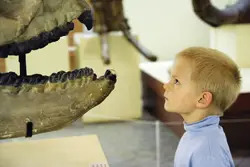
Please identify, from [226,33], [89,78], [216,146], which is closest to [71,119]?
[89,78]

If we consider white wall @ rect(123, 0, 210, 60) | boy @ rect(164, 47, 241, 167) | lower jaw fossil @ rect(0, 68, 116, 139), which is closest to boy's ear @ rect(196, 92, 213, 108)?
boy @ rect(164, 47, 241, 167)

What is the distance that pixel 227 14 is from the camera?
134 inches

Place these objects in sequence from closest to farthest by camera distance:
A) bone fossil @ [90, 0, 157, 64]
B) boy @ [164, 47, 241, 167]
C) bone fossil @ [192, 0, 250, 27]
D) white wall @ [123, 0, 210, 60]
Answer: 1. boy @ [164, 47, 241, 167]
2. bone fossil @ [192, 0, 250, 27]
3. bone fossil @ [90, 0, 157, 64]
4. white wall @ [123, 0, 210, 60]

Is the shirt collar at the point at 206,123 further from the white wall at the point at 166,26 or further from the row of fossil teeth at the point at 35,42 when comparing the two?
the white wall at the point at 166,26

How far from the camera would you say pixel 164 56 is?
188 inches

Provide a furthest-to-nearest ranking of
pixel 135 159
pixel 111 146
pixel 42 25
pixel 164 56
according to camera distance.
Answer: pixel 164 56, pixel 111 146, pixel 135 159, pixel 42 25

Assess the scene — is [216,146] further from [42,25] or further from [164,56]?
[164,56]

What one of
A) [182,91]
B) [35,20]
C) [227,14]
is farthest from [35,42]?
[227,14]

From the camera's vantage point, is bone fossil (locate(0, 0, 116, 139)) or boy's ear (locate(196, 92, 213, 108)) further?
boy's ear (locate(196, 92, 213, 108))

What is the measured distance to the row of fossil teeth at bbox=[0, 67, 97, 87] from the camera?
3.27 ft

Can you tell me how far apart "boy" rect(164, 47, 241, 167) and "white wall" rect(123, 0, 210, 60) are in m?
3.35

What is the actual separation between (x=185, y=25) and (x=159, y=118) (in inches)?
54.1

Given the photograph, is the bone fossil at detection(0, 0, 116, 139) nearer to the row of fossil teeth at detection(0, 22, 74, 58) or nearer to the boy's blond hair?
the row of fossil teeth at detection(0, 22, 74, 58)

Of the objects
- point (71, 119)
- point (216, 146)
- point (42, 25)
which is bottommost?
point (216, 146)
